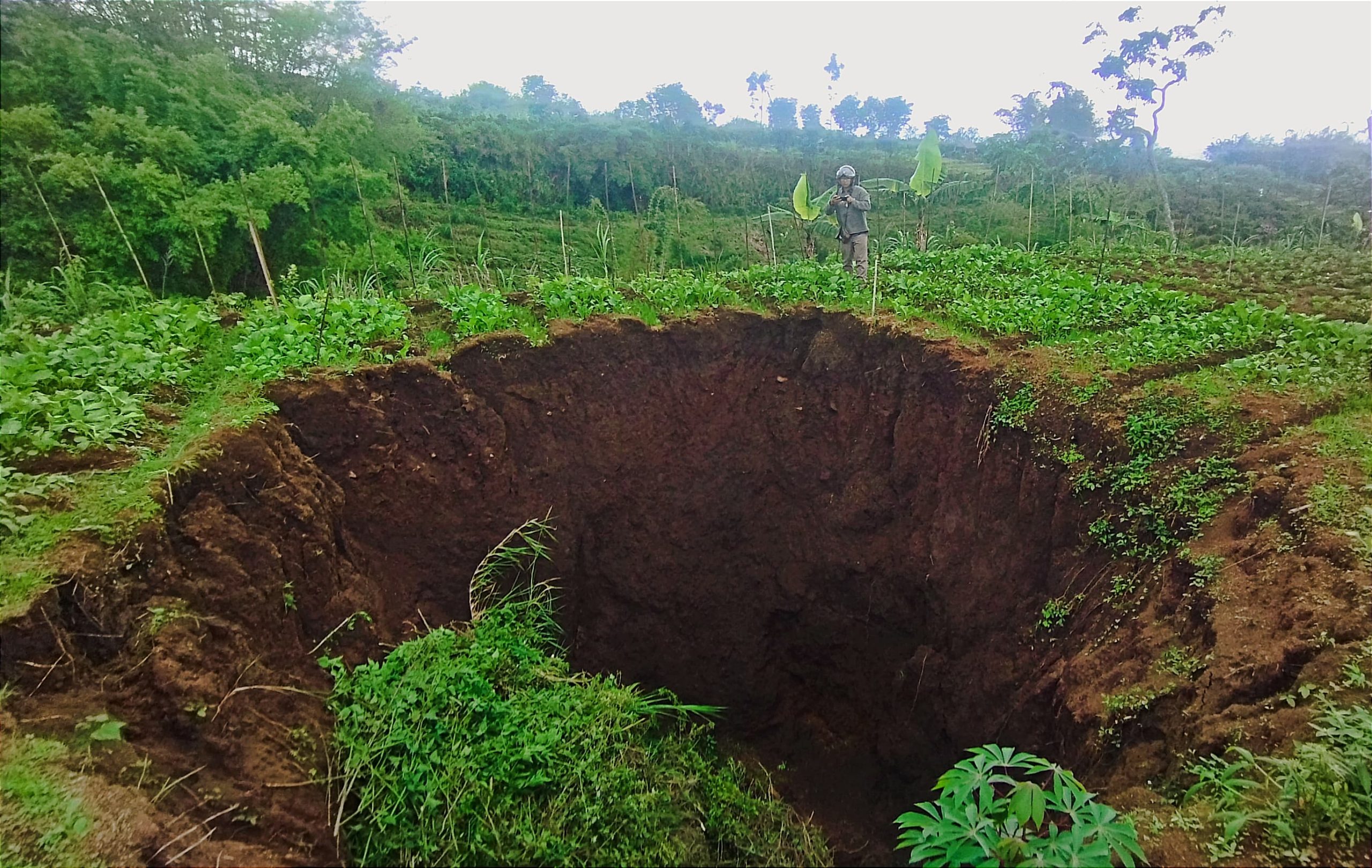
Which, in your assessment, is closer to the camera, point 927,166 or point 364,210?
point 364,210

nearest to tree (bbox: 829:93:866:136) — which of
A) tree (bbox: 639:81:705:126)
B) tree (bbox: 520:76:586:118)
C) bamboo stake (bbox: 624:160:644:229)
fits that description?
tree (bbox: 639:81:705:126)

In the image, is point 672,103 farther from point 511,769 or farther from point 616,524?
point 511,769

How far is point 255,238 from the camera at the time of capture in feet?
→ 17.8

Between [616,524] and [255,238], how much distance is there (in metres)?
3.62

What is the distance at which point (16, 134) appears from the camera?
17.6 feet

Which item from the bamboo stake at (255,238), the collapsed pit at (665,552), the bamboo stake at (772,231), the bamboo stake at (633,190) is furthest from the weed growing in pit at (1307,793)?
the bamboo stake at (633,190)

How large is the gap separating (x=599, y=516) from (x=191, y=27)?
661 centimetres

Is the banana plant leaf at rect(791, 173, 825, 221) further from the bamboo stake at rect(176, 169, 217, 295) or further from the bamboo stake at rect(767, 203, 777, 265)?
the bamboo stake at rect(176, 169, 217, 295)

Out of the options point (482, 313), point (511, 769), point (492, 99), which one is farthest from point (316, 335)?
point (492, 99)

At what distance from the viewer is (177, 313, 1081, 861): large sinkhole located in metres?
4.56

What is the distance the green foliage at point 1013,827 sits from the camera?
199cm

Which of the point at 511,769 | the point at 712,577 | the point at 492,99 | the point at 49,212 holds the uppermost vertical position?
the point at 492,99

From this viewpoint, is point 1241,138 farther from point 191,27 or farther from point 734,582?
point 191,27

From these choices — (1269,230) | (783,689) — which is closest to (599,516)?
(783,689)
